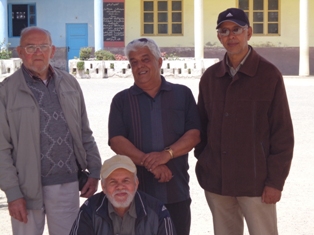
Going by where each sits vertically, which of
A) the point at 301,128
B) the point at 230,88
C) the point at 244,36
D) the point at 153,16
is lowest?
the point at 301,128

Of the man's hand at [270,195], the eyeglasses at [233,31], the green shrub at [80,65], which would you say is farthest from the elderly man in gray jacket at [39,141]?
the green shrub at [80,65]

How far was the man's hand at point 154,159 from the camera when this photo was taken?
143 inches

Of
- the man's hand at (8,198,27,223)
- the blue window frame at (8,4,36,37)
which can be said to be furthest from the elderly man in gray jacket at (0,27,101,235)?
the blue window frame at (8,4,36,37)

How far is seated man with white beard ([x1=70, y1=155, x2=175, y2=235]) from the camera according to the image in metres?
3.22

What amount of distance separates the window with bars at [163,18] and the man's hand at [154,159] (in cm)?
2250

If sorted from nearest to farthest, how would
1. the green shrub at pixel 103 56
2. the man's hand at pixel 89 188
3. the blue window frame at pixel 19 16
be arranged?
the man's hand at pixel 89 188 < the green shrub at pixel 103 56 < the blue window frame at pixel 19 16

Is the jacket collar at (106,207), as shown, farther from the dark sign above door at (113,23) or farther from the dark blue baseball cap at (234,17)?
the dark sign above door at (113,23)

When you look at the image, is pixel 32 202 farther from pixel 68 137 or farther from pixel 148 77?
pixel 148 77

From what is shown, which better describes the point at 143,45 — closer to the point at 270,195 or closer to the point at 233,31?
the point at 233,31

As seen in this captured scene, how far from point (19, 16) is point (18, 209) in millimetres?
23851

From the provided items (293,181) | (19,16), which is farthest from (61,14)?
(293,181)

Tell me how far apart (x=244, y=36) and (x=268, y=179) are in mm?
846

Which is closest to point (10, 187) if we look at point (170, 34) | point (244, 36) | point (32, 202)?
point (32, 202)

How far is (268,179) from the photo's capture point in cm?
366
